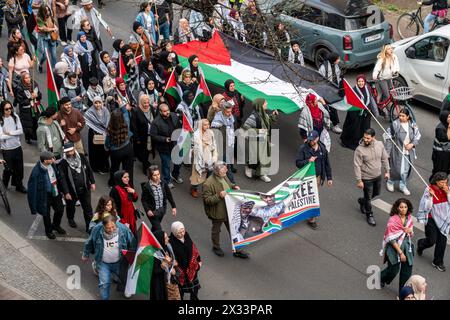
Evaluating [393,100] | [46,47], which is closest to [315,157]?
[393,100]

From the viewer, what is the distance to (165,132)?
41.1 ft

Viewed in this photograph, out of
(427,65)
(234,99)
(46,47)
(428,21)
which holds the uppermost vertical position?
(234,99)

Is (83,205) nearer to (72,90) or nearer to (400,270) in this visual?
(72,90)

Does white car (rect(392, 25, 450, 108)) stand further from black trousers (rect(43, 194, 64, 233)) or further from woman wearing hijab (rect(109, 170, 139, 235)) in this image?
black trousers (rect(43, 194, 64, 233))

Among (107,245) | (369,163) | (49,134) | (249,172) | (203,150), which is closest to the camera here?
(107,245)

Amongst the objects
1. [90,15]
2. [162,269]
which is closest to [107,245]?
[162,269]

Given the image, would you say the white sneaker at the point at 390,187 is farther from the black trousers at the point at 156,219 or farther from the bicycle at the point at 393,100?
the black trousers at the point at 156,219

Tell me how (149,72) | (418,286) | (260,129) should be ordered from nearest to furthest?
1. (418,286)
2. (260,129)
3. (149,72)

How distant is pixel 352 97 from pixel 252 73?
2.20 metres

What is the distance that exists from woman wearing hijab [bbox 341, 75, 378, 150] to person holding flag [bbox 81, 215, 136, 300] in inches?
224

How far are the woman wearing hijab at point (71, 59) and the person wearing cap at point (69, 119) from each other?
2239 millimetres

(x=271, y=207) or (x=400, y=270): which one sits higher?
(x=271, y=207)

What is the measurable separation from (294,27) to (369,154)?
6145 millimetres

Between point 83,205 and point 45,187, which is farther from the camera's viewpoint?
point 83,205
